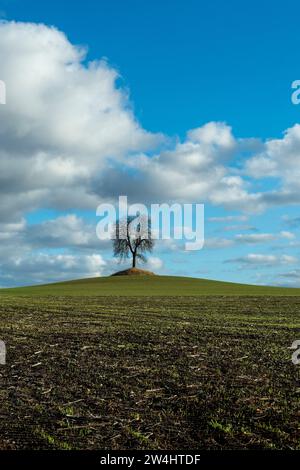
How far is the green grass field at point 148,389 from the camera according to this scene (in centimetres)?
1026

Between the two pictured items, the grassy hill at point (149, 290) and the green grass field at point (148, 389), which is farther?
the grassy hill at point (149, 290)

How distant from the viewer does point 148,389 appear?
520 inches

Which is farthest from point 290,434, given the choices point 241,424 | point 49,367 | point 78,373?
point 49,367

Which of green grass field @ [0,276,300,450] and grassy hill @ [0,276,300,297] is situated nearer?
green grass field @ [0,276,300,450]

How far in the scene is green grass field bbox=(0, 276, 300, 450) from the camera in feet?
33.7

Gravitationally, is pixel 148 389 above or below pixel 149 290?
below

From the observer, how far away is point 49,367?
15.6 m

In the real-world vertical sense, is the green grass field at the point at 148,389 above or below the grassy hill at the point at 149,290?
below

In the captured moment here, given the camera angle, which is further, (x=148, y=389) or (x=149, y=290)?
(x=149, y=290)

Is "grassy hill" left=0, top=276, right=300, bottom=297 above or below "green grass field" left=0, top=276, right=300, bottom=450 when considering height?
above

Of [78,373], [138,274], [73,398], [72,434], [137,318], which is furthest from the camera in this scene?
[138,274]
